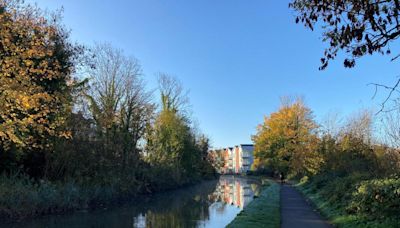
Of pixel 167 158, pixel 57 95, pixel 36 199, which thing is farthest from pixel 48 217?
pixel 167 158

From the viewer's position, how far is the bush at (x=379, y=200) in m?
10.9

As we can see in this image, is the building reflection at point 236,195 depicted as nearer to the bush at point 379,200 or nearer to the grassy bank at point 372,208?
the grassy bank at point 372,208

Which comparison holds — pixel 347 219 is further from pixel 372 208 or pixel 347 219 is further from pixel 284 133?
pixel 284 133

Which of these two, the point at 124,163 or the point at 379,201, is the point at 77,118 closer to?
the point at 124,163

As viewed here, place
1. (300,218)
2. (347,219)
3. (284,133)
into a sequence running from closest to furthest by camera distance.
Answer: (347,219)
(300,218)
(284,133)

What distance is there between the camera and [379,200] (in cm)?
1159

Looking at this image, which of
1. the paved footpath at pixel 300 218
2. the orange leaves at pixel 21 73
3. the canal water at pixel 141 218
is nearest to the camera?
the paved footpath at pixel 300 218

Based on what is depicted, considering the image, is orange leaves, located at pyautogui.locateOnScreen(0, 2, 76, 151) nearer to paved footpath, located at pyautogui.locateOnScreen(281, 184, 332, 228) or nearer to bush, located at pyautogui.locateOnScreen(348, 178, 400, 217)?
paved footpath, located at pyautogui.locateOnScreen(281, 184, 332, 228)

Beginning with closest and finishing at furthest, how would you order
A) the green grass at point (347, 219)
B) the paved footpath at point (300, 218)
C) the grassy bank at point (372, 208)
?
the green grass at point (347, 219) → the grassy bank at point (372, 208) → the paved footpath at point (300, 218)

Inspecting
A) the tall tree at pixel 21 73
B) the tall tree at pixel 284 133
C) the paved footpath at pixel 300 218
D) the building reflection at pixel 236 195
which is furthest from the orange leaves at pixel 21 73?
the tall tree at pixel 284 133

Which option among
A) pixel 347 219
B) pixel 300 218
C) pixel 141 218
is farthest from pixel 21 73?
pixel 347 219

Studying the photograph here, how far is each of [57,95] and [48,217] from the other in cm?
577

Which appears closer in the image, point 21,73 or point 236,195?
point 21,73

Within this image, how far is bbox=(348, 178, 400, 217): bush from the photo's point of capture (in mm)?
10891
